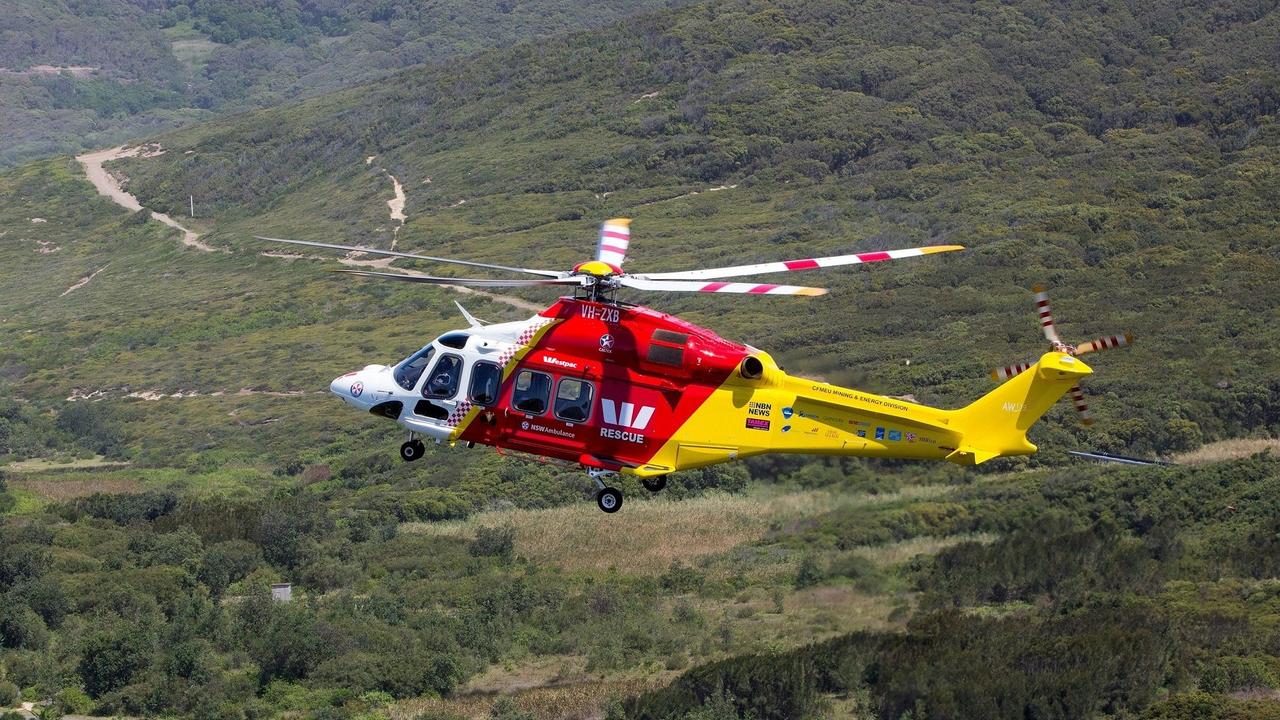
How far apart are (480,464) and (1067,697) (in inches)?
1406

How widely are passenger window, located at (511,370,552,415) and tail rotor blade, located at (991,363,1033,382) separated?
8.43 metres

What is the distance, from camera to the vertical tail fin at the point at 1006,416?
29.6m

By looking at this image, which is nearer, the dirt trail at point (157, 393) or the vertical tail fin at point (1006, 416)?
the vertical tail fin at point (1006, 416)

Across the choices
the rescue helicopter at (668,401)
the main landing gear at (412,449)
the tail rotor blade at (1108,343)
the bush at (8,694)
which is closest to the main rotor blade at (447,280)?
the rescue helicopter at (668,401)

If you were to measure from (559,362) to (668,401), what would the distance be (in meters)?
2.24

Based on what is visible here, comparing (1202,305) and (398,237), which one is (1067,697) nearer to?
(1202,305)

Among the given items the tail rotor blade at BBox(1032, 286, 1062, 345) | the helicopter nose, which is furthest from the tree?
the tail rotor blade at BBox(1032, 286, 1062, 345)

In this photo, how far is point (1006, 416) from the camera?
29703mm

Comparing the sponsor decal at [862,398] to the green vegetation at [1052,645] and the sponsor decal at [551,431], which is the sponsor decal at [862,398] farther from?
the green vegetation at [1052,645]

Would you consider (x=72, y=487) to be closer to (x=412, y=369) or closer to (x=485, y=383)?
(x=412, y=369)

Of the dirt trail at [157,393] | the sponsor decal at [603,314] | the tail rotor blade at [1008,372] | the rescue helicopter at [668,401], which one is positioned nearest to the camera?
the tail rotor blade at [1008,372]

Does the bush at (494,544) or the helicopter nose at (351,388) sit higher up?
the helicopter nose at (351,388)

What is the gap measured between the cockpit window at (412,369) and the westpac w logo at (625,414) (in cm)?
390

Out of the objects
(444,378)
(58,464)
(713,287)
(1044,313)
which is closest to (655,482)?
(444,378)
